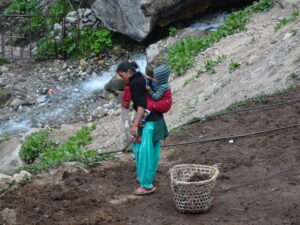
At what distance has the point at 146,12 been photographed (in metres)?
14.5

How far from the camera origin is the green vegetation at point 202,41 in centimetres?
1267

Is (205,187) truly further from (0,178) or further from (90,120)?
(90,120)

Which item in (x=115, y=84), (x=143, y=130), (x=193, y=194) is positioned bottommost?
(x=115, y=84)

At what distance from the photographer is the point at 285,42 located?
421 inches

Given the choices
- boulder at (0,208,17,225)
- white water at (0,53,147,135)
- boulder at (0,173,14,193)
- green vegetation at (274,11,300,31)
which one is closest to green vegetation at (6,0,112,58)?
white water at (0,53,147,135)

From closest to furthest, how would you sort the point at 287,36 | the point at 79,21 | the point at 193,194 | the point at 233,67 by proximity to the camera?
the point at 193,194
the point at 233,67
the point at 287,36
the point at 79,21

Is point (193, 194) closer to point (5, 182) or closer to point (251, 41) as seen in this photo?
point (5, 182)

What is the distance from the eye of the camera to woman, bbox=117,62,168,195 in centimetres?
624

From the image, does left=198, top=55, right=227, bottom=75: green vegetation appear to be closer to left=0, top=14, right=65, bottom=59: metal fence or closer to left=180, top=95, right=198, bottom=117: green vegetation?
left=180, top=95, right=198, bottom=117: green vegetation

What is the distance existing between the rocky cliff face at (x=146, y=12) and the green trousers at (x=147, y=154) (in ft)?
27.5

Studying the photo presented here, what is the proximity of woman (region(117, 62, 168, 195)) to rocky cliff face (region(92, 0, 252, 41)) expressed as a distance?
838 centimetres

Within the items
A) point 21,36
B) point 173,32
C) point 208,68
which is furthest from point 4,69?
point 208,68

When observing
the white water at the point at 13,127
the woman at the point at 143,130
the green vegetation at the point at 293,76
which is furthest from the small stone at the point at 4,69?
the woman at the point at 143,130

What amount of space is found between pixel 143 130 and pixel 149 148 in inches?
7.4
